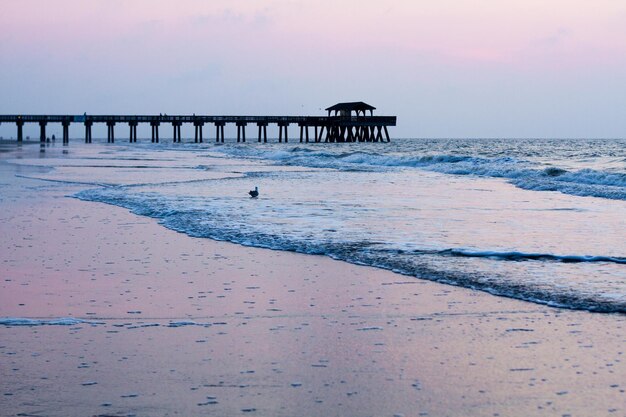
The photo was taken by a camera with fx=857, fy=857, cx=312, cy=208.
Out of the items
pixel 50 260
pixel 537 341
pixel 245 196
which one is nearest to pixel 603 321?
pixel 537 341

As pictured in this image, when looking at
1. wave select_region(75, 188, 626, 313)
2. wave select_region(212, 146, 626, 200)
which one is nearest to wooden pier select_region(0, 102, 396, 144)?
wave select_region(212, 146, 626, 200)

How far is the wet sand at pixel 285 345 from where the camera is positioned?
4297 mm

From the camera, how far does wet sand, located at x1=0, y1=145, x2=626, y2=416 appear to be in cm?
430

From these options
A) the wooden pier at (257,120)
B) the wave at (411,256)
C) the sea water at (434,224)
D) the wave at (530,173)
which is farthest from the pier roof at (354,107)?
the wave at (411,256)

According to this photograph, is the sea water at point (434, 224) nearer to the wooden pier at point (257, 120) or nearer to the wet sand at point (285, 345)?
the wet sand at point (285, 345)

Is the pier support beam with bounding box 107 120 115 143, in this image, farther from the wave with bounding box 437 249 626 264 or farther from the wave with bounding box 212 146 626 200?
the wave with bounding box 437 249 626 264

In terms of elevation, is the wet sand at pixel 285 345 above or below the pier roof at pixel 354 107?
below

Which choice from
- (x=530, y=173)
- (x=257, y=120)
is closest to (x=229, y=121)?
(x=257, y=120)

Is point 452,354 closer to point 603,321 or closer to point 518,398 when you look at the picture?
point 518,398

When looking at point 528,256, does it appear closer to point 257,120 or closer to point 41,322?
point 41,322

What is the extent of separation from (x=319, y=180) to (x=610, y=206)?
10.0 metres

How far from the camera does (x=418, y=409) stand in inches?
165

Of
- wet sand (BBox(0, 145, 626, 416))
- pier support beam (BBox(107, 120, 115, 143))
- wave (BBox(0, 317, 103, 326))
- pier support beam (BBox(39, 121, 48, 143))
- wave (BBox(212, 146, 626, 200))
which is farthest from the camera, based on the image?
pier support beam (BBox(107, 120, 115, 143))

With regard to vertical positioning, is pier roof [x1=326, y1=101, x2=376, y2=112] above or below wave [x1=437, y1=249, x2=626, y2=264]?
above
